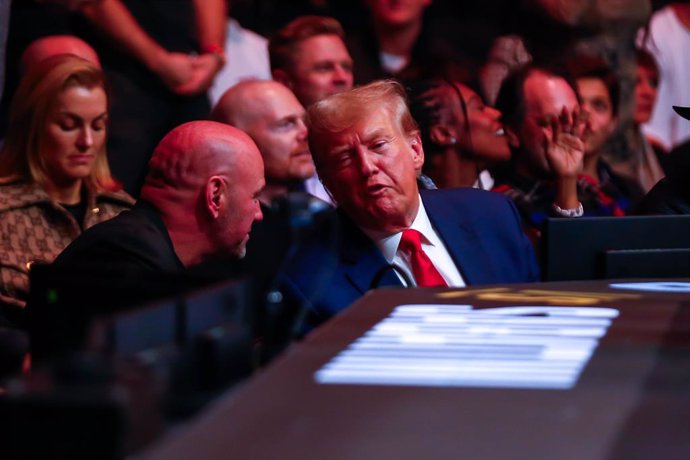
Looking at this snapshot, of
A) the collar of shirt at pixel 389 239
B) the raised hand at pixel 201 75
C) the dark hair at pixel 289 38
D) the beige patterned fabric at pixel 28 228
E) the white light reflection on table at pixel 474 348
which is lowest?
the beige patterned fabric at pixel 28 228

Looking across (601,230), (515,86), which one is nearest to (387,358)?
(601,230)

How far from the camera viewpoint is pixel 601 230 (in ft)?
6.25

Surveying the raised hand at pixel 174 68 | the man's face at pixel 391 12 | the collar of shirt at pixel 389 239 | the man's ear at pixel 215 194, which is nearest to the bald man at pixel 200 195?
the man's ear at pixel 215 194

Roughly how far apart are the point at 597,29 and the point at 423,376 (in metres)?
3.65

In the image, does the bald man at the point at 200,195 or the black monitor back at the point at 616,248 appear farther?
the bald man at the point at 200,195

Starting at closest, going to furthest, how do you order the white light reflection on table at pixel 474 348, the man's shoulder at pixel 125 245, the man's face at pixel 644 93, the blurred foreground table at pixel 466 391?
the blurred foreground table at pixel 466 391
the white light reflection on table at pixel 474 348
the man's shoulder at pixel 125 245
the man's face at pixel 644 93

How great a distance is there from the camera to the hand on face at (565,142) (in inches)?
143

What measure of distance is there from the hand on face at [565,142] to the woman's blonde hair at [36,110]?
1337 mm

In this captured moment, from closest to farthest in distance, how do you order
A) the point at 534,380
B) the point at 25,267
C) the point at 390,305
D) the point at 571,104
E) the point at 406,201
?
the point at 534,380
the point at 390,305
the point at 406,201
the point at 25,267
the point at 571,104

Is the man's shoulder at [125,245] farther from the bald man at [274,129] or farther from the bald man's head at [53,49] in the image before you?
the bald man's head at [53,49]

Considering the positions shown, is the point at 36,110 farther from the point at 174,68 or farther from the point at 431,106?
the point at 431,106

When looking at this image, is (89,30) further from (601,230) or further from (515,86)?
(601,230)

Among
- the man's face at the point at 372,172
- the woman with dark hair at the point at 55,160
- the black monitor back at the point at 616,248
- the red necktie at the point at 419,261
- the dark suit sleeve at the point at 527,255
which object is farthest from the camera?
the woman with dark hair at the point at 55,160

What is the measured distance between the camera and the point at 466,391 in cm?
105
